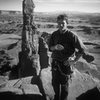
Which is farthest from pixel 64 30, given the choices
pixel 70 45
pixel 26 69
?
pixel 26 69

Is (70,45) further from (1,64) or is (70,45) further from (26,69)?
(1,64)

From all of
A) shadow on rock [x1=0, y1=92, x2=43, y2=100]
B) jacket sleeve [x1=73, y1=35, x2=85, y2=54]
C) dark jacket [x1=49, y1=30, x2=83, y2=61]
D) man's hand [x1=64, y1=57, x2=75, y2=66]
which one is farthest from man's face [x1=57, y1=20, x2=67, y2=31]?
shadow on rock [x1=0, y1=92, x2=43, y2=100]

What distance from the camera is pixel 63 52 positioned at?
3594mm

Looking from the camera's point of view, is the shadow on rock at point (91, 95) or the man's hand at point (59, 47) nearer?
the man's hand at point (59, 47)

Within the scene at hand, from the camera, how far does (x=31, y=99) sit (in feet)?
14.9

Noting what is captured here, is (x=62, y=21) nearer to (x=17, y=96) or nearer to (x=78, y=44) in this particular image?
(x=78, y=44)

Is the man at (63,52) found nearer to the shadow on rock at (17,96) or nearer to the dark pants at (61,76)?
the dark pants at (61,76)

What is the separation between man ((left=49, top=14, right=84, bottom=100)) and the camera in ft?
11.2

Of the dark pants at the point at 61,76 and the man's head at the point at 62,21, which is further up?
the man's head at the point at 62,21

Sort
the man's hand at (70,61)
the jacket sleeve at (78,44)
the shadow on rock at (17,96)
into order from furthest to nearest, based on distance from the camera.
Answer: the shadow on rock at (17,96)
the man's hand at (70,61)
the jacket sleeve at (78,44)

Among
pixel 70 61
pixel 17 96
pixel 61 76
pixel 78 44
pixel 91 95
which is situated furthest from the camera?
pixel 91 95

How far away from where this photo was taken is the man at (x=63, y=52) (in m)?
3.41

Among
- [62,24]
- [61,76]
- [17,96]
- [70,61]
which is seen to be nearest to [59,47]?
[70,61]

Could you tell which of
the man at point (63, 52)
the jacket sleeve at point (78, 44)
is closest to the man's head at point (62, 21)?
the man at point (63, 52)
